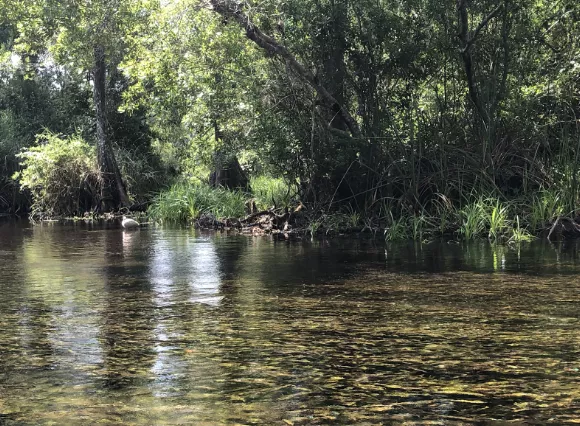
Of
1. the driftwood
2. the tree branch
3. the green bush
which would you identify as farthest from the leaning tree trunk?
the tree branch

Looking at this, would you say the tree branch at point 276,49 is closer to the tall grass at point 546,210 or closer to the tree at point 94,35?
the tree at point 94,35

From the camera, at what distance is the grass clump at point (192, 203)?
19781 millimetres

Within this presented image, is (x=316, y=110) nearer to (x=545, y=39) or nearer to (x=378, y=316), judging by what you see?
(x=545, y=39)

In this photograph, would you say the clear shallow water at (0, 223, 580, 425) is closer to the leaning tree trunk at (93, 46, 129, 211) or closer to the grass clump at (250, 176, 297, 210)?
the grass clump at (250, 176, 297, 210)

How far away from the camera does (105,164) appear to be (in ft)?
78.6

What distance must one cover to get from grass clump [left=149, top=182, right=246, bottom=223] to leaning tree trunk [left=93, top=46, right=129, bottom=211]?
309cm

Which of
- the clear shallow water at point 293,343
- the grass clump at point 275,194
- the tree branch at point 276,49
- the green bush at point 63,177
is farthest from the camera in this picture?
the green bush at point 63,177

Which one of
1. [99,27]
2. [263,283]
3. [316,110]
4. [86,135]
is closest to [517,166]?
[316,110]

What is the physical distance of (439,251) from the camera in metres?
11.5

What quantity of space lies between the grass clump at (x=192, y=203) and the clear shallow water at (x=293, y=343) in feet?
32.3

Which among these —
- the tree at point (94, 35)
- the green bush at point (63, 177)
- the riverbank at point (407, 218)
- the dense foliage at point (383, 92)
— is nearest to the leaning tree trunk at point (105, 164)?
the tree at point (94, 35)

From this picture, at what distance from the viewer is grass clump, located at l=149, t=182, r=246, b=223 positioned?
779 inches

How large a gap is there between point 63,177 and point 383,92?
41.4 feet

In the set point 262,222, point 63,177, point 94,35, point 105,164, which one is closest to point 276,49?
point 262,222
